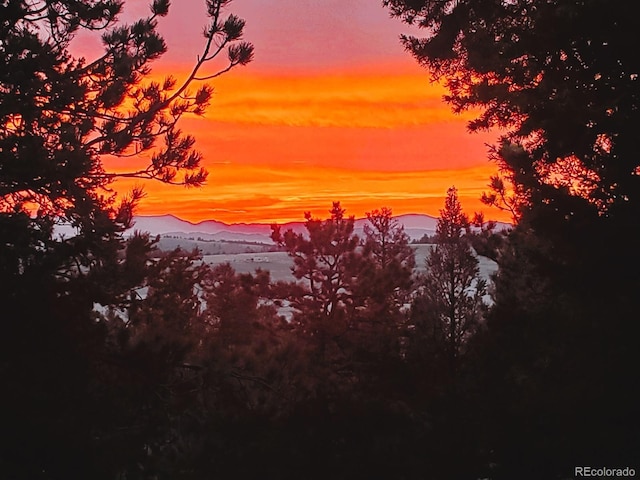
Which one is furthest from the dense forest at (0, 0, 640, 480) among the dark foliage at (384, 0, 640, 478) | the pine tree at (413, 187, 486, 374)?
the pine tree at (413, 187, 486, 374)

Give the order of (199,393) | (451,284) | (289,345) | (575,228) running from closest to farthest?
(575,228), (199,393), (289,345), (451,284)

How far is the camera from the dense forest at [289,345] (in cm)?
645

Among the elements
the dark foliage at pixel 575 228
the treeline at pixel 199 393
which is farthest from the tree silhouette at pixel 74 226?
the dark foliage at pixel 575 228

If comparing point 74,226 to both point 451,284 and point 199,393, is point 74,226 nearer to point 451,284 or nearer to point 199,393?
point 199,393
